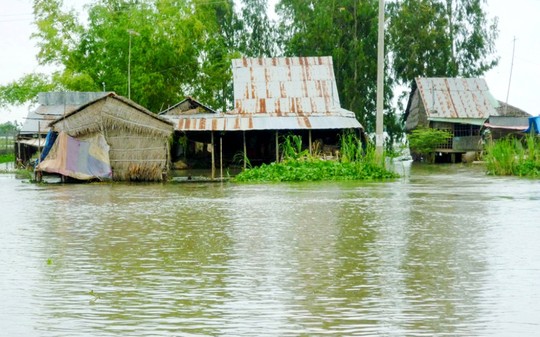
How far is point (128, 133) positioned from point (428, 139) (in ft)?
66.8

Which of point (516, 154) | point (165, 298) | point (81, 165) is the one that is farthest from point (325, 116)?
point (165, 298)

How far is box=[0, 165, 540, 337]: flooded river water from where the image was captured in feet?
18.3

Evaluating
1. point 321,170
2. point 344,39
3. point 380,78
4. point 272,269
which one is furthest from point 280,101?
point 272,269

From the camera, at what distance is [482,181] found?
2352 cm

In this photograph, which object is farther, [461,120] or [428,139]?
[461,120]

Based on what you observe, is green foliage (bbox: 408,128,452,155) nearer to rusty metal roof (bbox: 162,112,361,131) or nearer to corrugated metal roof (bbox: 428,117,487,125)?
corrugated metal roof (bbox: 428,117,487,125)

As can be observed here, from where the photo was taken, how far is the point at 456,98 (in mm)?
42969

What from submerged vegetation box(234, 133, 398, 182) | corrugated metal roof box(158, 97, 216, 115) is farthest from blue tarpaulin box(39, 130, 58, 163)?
corrugated metal roof box(158, 97, 216, 115)

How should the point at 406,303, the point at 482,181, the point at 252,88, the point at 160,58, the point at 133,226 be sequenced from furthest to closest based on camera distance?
the point at 160,58 < the point at 252,88 < the point at 482,181 < the point at 133,226 < the point at 406,303

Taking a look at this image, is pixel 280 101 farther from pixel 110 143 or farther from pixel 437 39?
pixel 437 39

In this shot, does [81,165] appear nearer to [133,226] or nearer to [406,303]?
[133,226]

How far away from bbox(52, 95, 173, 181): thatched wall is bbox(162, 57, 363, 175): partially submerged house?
12.2ft

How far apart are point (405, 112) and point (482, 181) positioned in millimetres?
27595

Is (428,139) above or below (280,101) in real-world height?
below
